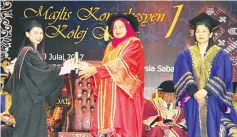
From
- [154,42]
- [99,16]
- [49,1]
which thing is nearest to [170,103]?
[154,42]

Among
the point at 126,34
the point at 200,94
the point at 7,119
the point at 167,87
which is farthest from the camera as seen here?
the point at 167,87

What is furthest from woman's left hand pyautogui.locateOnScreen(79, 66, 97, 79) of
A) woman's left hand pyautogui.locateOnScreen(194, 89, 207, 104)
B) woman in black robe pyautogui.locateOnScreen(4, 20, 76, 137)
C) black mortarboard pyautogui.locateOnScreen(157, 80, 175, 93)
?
black mortarboard pyautogui.locateOnScreen(157, 80, 175, 93)

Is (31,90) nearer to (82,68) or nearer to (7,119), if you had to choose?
(82,68)

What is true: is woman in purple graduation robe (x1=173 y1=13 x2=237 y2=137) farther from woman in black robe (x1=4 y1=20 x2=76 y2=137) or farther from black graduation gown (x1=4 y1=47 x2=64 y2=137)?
black graduation gown (x1=4 y1=47 x2=64 y2=137)

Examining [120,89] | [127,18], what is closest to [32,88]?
[120,89]

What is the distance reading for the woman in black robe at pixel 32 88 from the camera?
19.2ft

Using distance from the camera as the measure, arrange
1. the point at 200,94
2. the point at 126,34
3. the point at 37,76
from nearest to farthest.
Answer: the point at 200,94 → the point at 37,76 → the point at 126,34

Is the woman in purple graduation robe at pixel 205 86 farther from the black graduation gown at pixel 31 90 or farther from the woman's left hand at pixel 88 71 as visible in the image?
the black graduation gown at pixel 31 90

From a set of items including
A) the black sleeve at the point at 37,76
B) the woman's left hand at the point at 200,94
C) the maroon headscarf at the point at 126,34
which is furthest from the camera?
the maroon headscarf at the point at 126,34

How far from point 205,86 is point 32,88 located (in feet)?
5.99

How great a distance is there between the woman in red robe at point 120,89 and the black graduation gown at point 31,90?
0.40 m

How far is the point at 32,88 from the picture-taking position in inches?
230

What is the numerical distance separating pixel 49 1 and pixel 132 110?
3572mm

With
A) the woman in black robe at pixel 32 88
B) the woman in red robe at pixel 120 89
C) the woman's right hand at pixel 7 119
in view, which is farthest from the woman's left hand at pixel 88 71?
the woman's right hand at pixel 7 119
